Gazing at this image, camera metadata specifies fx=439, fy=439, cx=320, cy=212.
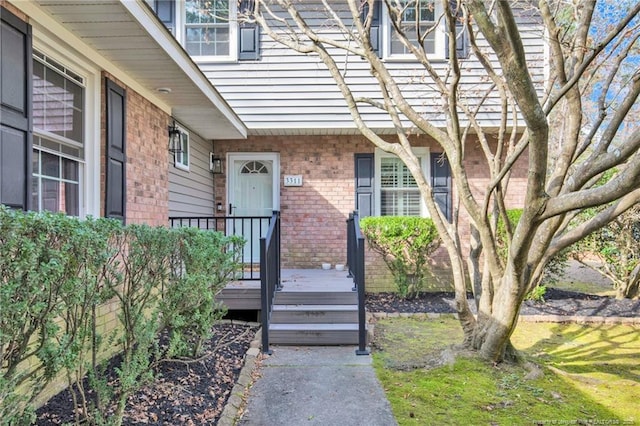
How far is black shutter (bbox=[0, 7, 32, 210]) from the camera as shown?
9.43ft

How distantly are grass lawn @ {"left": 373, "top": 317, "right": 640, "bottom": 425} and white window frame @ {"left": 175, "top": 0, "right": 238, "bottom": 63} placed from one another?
5.17m

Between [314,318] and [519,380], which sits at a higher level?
[314,318]

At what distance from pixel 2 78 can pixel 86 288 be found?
5.61ft

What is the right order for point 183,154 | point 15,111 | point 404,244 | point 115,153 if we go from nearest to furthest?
point 15,111 → point 115,153 → point 183,154 → point 404,244

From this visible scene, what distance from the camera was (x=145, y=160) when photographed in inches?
204

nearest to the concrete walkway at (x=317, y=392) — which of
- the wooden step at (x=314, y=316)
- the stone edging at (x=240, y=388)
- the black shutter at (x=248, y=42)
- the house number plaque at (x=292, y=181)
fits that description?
the stone edging at (x=240, y=388)

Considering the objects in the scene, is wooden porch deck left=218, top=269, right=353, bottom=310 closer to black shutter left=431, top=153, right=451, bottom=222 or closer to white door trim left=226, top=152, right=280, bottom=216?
white door trim left=226, top=152, right=280, bottom=216

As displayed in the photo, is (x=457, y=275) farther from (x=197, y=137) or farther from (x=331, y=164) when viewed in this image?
(x=197, y=137)

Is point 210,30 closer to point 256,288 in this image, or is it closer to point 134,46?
point 134,46

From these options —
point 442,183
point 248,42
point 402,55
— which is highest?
point 248,42

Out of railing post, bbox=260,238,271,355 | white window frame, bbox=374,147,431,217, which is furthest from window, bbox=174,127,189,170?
white window frame, bbox=374,147,431,217

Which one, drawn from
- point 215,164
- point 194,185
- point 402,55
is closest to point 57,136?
point 194,185

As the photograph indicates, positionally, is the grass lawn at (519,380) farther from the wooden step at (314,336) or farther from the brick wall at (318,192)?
the brick wall at (318,192)

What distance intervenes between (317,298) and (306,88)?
3888 millimetres
